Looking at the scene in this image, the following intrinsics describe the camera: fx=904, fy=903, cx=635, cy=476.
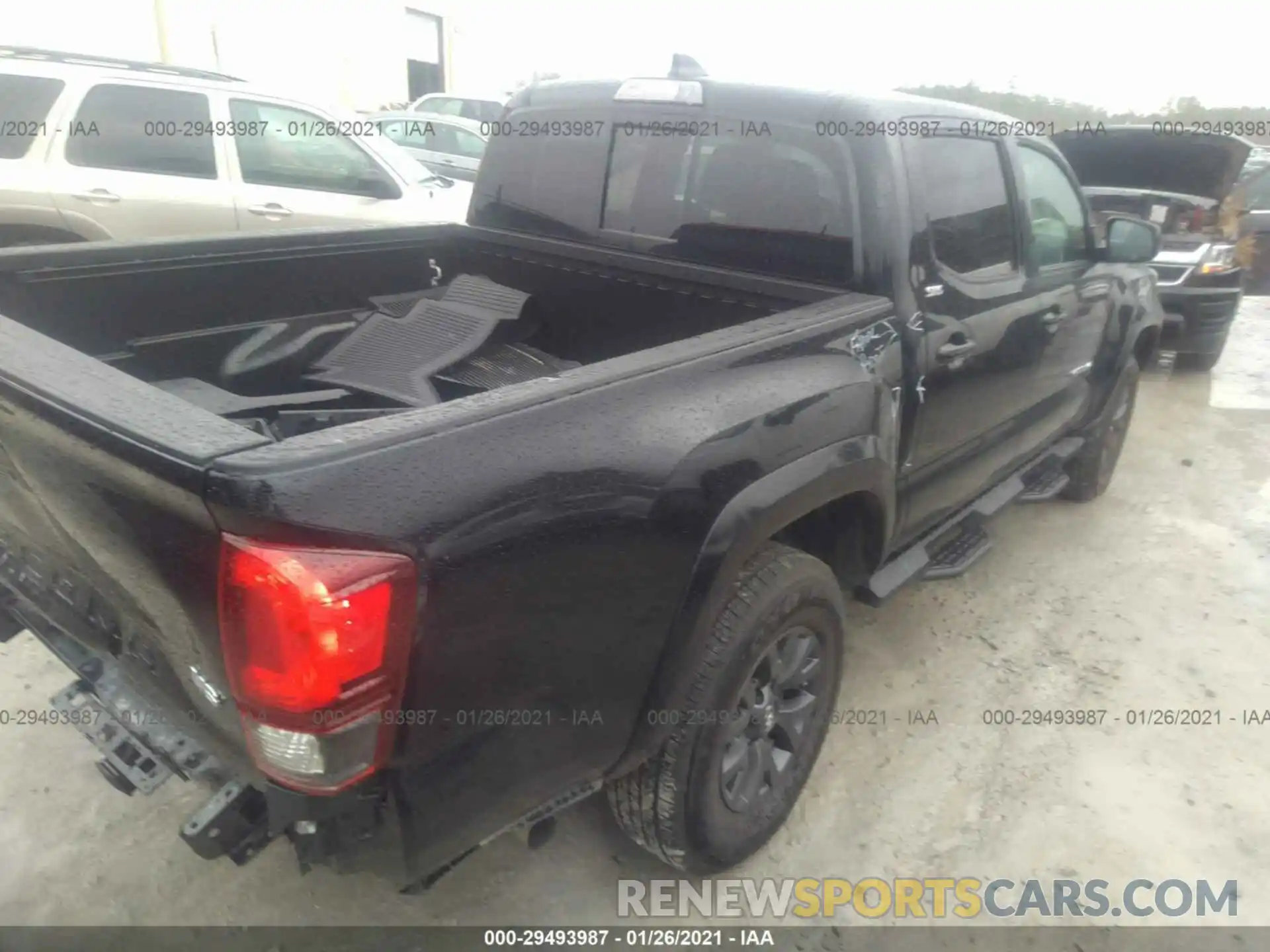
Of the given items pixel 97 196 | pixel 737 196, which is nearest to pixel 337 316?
pixel 737 196

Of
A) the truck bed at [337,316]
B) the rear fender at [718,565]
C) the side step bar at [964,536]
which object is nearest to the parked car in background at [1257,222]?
the side step bar at [964,536]

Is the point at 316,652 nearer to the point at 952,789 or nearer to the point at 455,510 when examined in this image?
the point at 455,510

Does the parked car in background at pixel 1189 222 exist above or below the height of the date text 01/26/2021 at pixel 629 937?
above

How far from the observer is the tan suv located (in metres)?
5.22

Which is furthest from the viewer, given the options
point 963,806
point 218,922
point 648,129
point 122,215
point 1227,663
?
point 122,215

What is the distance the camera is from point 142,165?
5.48 metres

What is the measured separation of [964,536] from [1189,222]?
4820 millimetres

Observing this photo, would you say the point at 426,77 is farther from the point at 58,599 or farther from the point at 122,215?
the point at 58,599

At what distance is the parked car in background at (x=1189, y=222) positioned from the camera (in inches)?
254

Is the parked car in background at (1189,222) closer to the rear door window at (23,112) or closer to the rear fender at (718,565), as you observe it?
the rear fender at (718,565)

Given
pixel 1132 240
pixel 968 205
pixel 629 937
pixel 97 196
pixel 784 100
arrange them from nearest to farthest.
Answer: pixel 629 937
pixel 784 100
pixel 968 205
pixel 1132 240
pixel 97 196

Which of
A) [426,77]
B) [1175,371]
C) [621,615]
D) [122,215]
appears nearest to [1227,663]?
[621,615]

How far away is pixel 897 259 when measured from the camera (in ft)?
8.00

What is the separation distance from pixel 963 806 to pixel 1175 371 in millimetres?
5887
